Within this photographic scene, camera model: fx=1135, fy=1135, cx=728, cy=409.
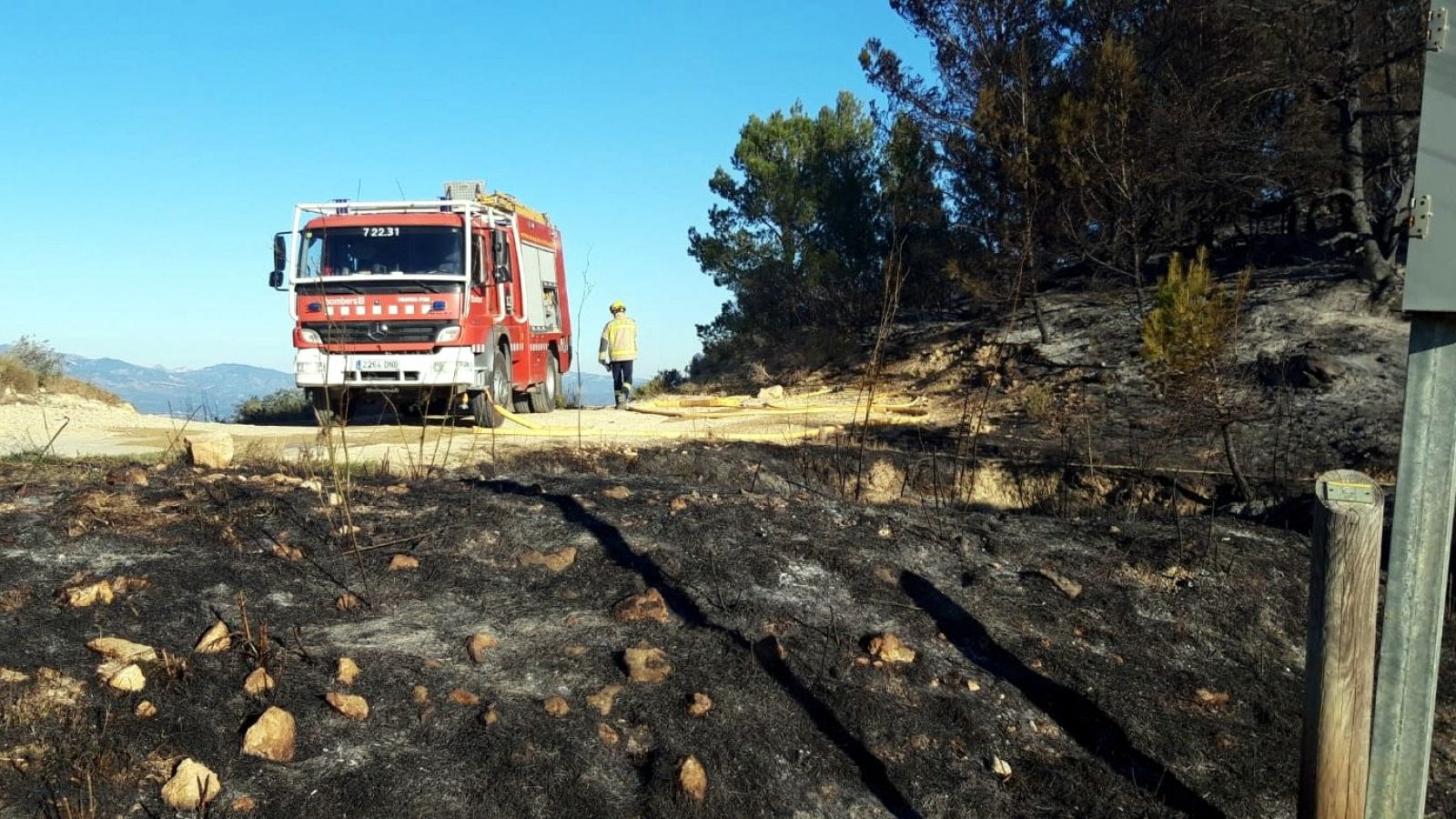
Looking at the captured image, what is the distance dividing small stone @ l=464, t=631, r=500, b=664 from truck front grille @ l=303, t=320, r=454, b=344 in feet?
28.8

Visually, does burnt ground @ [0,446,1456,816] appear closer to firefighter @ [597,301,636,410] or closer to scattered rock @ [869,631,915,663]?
scattered rock @ [869,631,915,663]

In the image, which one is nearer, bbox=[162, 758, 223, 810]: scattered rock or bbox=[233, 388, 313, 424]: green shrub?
bbox=[162, 758, 223, 810]: scattered rock

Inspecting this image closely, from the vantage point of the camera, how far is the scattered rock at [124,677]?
369cm

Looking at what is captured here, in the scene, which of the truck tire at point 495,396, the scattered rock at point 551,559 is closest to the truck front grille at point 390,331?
the truck tire at point 495,396

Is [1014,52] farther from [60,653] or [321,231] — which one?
[60,653]

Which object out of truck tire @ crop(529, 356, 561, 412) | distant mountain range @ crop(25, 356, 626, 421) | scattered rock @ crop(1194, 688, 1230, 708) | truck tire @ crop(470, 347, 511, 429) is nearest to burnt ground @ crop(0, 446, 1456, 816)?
scattered rock @ crop(1194, 688, 1230, 708)

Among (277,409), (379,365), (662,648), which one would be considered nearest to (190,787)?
(662,648)

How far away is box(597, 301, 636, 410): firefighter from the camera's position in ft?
63.8

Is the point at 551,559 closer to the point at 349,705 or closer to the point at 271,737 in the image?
the point at 349,705

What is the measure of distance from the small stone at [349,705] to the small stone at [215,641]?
1.66 feet

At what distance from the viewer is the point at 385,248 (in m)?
12.9

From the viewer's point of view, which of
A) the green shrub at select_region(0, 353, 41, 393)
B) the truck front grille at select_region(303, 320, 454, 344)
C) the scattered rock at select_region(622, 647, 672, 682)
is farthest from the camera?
the green shrub at select_region(0, 353, 41, 393)

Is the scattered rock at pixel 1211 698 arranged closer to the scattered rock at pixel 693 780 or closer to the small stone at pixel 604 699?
the scattered rock at pixel 693 780

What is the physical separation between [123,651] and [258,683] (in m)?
0.51
